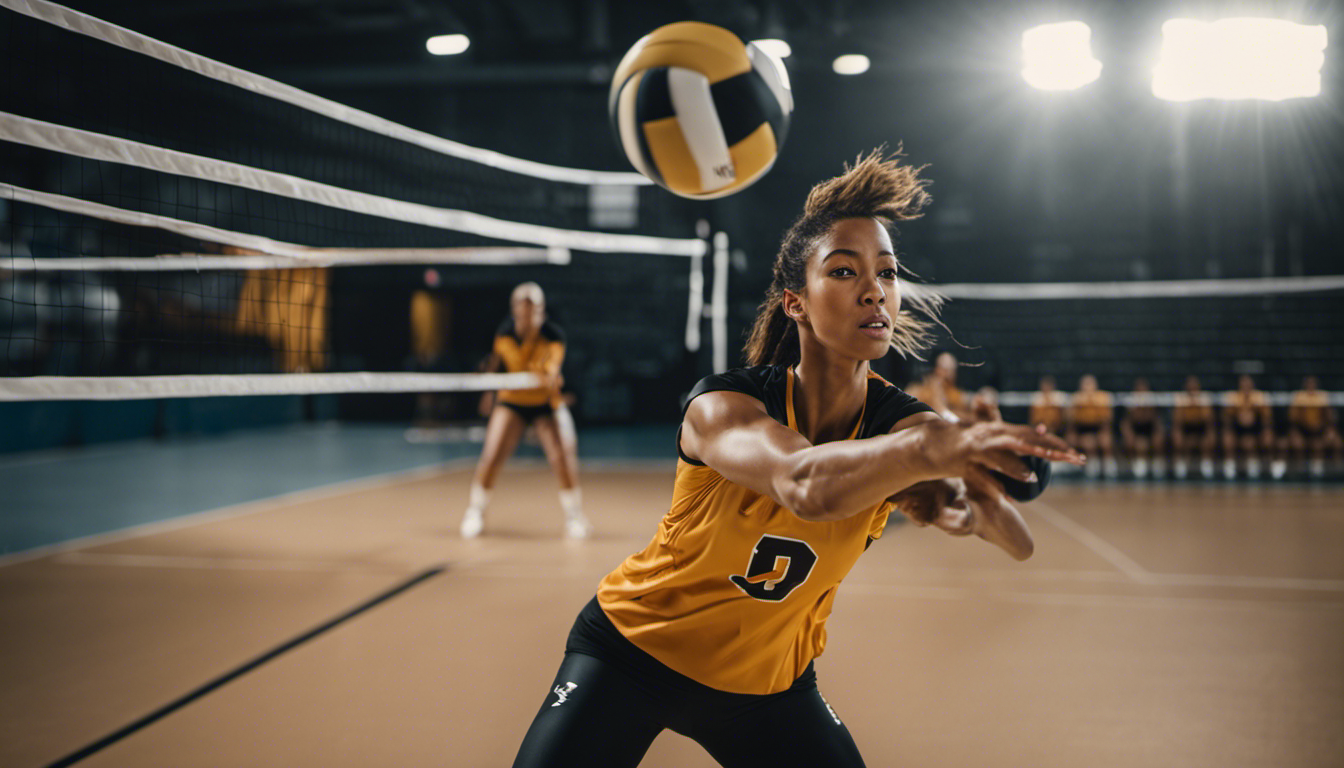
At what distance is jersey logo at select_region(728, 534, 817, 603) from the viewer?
1.56 metres

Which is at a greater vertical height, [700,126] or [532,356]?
[700,126]

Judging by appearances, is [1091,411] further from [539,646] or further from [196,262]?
[196,262]

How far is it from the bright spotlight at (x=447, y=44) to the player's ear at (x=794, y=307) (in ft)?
26.0

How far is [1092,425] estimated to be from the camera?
31.7 feet

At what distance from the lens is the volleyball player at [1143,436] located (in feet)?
30.5

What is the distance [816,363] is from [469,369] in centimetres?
1520

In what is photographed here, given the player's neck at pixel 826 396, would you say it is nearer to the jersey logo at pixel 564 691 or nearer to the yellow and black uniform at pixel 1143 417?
the jersey logo at pixel 564 691

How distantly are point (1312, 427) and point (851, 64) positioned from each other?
625cm

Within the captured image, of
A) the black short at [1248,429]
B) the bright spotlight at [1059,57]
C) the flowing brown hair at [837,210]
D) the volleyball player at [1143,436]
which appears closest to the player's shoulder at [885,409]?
the flowing brown hair at [837,210]

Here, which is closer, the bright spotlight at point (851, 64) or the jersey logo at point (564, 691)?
the jersey logo at point (564, 691)

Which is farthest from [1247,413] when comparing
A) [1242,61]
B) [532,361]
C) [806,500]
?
[806,500]

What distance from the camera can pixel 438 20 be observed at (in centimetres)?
818

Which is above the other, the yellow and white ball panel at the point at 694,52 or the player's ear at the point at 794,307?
the yellow and white ball panel at the point at 694,52

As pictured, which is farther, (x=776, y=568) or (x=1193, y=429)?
(x=1193, y=429)
